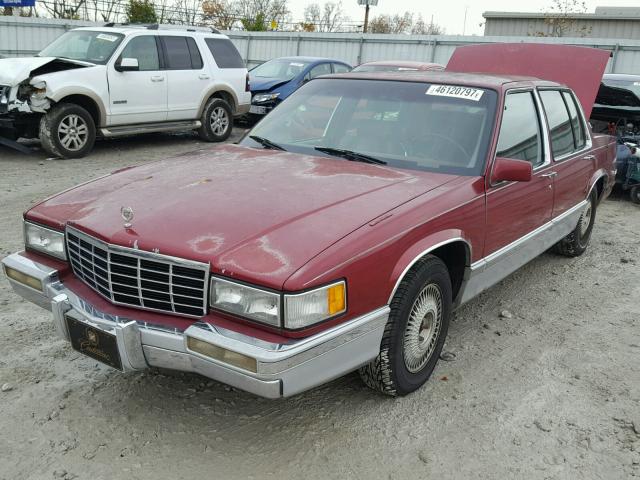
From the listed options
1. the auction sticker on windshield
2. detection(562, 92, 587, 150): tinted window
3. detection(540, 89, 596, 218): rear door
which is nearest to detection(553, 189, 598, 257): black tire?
detection(540, 89, 596, 218): rear door

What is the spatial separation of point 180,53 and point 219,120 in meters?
1.38

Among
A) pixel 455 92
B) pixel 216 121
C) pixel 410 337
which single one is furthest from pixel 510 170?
pixel 216 121

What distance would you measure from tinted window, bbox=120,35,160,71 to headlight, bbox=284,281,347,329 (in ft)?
25.7

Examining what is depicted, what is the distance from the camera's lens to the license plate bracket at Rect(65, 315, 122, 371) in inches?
101

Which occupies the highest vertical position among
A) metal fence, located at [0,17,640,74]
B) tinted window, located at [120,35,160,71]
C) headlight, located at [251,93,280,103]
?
metal fence, located at [0,17,640,74]

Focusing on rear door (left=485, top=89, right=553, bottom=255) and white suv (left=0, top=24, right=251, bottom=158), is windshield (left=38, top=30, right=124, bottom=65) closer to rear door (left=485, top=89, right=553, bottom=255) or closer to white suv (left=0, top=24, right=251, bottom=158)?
white suv (left=0, top=24, right=251, bottom=158)

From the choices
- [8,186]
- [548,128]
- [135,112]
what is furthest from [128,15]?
[548,128]

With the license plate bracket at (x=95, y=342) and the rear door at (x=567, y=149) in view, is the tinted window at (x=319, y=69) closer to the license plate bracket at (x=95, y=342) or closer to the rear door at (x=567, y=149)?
the rear door at (x=567, y=149)

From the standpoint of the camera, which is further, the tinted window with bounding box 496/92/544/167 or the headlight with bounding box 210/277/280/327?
the tinted window with bounding box 496/92/544/167

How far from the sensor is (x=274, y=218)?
2693 millimetres

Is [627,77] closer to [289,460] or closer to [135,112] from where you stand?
[135,112]

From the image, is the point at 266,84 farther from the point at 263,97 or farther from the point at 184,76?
the point at 184,76

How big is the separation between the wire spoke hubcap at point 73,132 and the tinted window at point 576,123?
6.66 meters

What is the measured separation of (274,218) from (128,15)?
30592 mm
